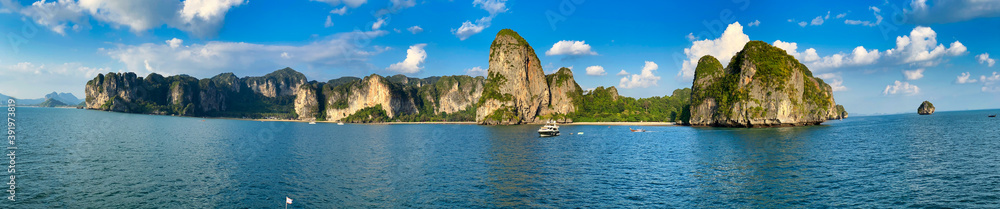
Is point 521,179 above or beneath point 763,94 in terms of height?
beneath

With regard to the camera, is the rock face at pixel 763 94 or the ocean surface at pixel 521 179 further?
the rock face at pixel 763 94

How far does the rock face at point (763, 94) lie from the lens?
12588 cm

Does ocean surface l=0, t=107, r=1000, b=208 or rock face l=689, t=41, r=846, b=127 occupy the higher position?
rock face l=689, t=41, r=846, b=127

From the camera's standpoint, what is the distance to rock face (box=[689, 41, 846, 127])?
4956 inches

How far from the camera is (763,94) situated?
127m

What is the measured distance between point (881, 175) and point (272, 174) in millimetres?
54816

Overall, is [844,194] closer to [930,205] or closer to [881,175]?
[930,205]

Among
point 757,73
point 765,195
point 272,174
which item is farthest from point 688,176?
point 757,73

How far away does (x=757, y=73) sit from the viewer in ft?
422

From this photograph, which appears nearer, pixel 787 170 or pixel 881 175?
pixel 881 175

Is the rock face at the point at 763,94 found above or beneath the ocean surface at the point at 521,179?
above

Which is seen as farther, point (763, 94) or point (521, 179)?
point (763, 94)

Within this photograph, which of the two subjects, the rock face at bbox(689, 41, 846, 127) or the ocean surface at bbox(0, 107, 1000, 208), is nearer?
the ocean surface at bbox(0, 107, 1000, 208)

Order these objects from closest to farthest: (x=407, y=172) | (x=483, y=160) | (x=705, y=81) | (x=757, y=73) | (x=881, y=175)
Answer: (x=881, y=175), (x=407, y=172), (x=483, y=160), (x=757, y=73), (x=705, y=81)
